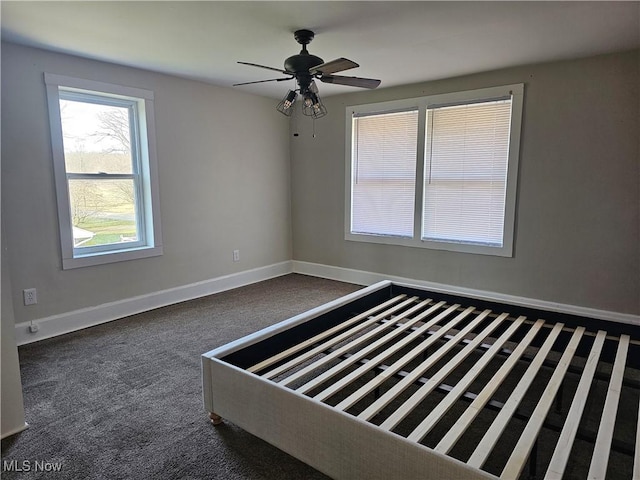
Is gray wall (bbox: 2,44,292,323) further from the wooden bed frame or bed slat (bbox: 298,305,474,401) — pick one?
bed slat (bbox: 298,305,474,401)

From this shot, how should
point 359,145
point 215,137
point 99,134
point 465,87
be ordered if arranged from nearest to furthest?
point 99,134, point 465,87, point 215,137, point 359,145

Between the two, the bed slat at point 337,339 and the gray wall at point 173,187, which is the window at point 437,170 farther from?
the bed slat at point 337,339

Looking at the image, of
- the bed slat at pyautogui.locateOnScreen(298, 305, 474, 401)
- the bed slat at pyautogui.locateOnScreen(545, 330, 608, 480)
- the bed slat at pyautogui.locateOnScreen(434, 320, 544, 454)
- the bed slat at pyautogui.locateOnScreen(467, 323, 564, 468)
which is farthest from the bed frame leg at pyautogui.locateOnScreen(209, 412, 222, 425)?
the bed slat at pyautogui.locateOnScreen(545, 330, 608, 480)

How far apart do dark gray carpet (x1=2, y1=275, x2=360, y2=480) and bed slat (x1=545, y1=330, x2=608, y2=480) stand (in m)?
0.94

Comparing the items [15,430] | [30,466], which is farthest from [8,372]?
[30,466]

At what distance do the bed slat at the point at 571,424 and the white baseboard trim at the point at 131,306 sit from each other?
140 inches

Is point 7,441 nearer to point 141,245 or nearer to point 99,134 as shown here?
point 141,245

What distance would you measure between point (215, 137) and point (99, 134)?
1204mm

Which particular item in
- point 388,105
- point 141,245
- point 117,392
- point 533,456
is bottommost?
point 117,392

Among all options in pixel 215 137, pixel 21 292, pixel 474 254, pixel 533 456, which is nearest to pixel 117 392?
pixel 21 292

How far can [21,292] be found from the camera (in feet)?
10.2

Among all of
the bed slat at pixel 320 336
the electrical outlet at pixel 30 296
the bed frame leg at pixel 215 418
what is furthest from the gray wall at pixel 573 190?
the electrical outlet at pixel 30 296

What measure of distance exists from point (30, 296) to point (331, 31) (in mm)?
3074

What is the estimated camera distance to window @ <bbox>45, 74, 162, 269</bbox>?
130 inches
